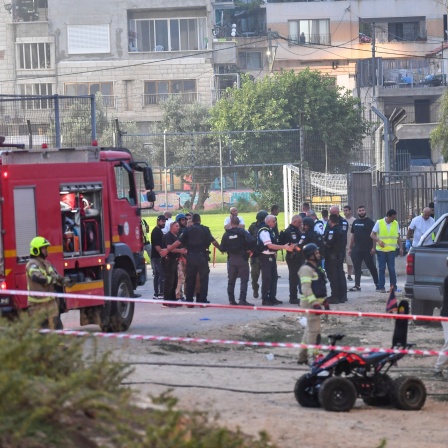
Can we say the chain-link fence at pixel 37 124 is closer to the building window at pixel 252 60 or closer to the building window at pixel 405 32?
the building window at pixel 252 60

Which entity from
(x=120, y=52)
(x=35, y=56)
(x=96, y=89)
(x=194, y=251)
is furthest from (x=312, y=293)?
(x=35, y=56)

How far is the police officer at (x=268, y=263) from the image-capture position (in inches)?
760

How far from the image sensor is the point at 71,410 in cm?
690

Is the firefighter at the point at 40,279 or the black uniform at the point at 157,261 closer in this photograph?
the firefighter at the point at 40,279

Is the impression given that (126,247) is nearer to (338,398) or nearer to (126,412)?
(338,398)

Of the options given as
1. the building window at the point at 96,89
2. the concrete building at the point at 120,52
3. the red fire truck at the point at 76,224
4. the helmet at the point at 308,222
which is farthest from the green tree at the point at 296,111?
the red fire truck at the point at 76,224

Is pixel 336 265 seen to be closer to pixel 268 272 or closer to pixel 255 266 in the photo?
pixel 268 272

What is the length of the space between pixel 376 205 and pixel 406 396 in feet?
49.1

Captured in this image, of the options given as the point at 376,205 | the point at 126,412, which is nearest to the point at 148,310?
the point at 376,205

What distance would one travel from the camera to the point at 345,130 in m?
53.4

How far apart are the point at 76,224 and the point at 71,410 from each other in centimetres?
836

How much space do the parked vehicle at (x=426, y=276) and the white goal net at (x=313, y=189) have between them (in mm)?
16219

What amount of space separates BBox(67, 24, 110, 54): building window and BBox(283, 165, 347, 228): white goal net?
33319mm

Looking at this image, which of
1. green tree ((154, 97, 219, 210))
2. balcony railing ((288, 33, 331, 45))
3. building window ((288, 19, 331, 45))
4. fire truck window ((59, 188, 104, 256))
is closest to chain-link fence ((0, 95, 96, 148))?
fire truck window ((59, 188, 104, 256))
